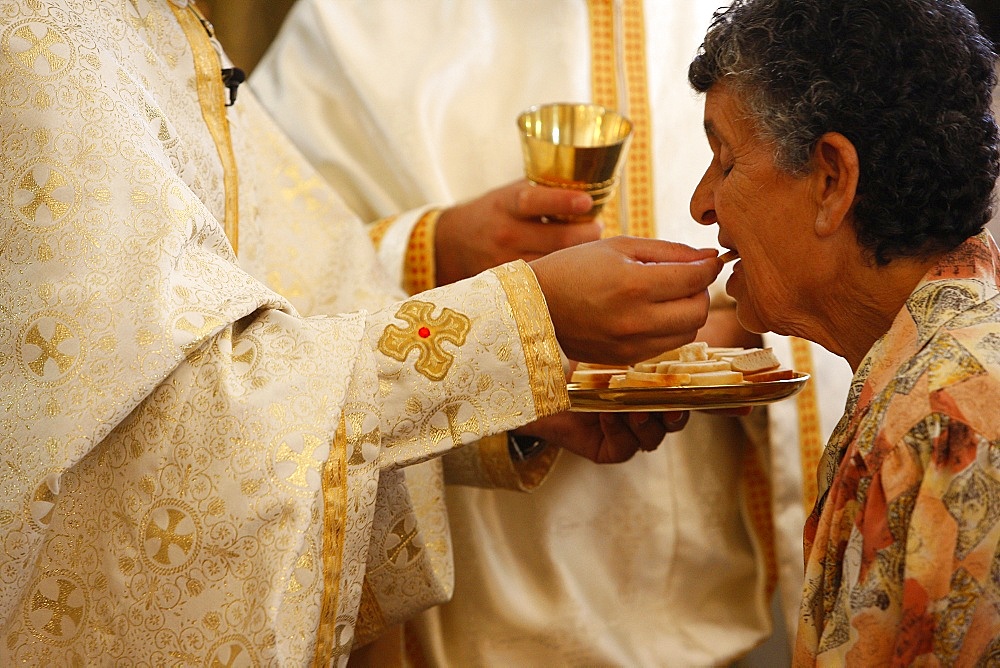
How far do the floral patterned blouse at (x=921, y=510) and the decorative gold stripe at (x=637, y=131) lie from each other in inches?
53.8

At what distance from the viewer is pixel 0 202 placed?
164 centimetres

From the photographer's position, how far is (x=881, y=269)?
1.72 metres

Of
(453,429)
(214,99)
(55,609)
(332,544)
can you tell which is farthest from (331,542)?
(214,99)

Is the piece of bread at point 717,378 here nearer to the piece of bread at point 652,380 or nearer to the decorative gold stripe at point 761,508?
the piece of bread at point 652,380

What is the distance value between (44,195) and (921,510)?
1353 millimetres

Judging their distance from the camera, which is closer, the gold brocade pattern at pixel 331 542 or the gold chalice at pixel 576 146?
the gold brocade pattern at pixel 331 542

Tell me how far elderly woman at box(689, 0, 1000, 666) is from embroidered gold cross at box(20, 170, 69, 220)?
3.60ft

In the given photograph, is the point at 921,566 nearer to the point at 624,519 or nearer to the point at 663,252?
the point at 663,252

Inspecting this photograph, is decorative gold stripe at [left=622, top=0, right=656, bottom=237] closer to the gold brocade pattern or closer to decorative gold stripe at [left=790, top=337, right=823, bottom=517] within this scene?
decorative gold stripe at [left=790, top=337, right=823, bottom=517]

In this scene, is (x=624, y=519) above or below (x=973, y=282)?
below

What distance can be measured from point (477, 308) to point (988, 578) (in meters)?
0.89

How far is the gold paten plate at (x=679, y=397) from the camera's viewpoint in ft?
6.11

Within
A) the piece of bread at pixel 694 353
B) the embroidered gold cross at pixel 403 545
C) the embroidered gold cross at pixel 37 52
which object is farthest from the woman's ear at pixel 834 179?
the embroidered gold cross at pixel 37 52

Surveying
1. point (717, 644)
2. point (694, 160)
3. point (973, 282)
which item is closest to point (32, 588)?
point (973, 282)
